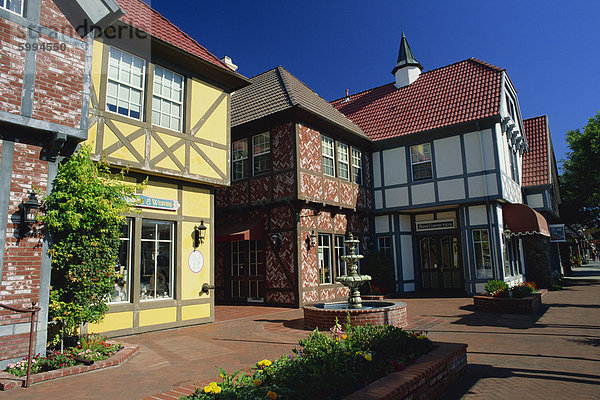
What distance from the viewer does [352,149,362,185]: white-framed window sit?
1754 cm

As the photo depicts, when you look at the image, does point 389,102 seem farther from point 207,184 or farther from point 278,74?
point 207,184

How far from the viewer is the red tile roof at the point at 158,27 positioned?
33.0ft

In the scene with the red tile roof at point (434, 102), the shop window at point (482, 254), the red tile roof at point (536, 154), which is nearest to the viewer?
the shop window at point (482, 254)

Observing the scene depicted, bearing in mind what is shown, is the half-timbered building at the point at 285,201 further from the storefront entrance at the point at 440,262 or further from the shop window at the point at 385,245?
the storefront entrance at the point at 440,262

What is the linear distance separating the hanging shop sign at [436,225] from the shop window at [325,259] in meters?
4.94

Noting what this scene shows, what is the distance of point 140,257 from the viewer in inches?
373

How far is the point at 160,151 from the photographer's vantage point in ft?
32.7

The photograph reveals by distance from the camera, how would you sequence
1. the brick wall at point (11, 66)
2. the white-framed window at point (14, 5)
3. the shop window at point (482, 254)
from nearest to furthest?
1. the brick wall at point (11, 66)
2. the white-framed window at point (14, 5)
3. the shop window at point (482, 254)

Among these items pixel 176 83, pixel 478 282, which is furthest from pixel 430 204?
pixel 176 83

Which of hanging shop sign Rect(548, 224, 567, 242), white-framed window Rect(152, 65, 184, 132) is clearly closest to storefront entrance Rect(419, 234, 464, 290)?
hanging shop sign Rect(548, 224, 567, 242)

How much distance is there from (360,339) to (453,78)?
1625cm

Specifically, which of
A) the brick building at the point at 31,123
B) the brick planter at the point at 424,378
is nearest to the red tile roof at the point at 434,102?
the brick planter at the point at 424,378

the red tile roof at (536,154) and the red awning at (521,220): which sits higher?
the red tile roof at (536,154)

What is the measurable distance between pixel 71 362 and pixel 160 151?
17.5 ft
